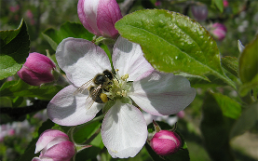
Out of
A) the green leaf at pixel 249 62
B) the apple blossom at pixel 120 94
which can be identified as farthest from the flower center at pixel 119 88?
the green leaf at pixel 249 62

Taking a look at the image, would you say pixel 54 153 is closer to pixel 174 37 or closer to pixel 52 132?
pixel 52 132

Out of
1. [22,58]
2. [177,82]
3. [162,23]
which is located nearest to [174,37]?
[162,23]

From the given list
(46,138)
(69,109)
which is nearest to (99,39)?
(69,109)

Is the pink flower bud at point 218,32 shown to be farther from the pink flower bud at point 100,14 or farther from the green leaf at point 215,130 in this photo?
the green leaf at point 215,130

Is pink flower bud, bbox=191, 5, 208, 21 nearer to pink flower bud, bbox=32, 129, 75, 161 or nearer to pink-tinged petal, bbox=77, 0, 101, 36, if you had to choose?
pink-tinged petal, bbox=77, 0, 101, 36

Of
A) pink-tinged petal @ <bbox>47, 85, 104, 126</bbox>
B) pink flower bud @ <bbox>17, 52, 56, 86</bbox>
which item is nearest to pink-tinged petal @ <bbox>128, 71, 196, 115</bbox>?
pink-tinged petal @ <bbox>47, 85, 104, 126</bbox>

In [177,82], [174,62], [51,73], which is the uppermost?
[174,62]
